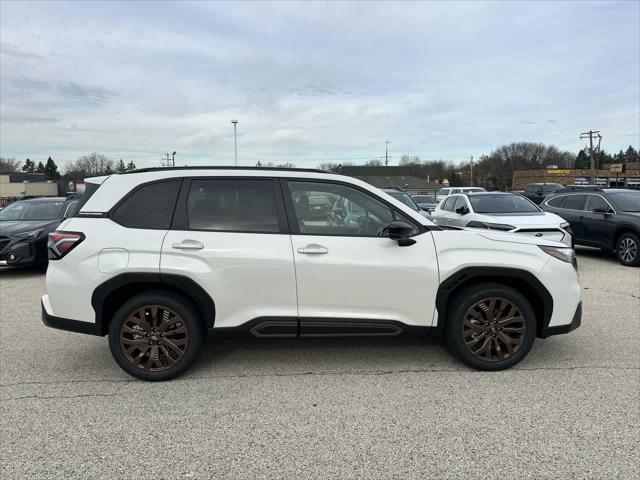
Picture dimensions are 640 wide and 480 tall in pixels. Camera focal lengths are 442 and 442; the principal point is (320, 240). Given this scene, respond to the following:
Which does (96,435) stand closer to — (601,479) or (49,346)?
(49,346)

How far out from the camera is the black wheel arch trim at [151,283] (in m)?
3.65

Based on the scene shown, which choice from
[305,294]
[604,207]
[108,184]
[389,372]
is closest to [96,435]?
[305,294]

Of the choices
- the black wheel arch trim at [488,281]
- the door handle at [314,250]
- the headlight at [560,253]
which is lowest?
the black wheel arch trim at [488,281]

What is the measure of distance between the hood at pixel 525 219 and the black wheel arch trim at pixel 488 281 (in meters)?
5.04

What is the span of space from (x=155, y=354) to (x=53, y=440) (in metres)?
0.97

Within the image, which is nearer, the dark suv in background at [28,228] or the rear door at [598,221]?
the dark suv in background at [28,228]

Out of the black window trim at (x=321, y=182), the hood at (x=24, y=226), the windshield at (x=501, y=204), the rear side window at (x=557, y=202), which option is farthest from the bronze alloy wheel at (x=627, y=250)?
the hood at (x=24, y=226)

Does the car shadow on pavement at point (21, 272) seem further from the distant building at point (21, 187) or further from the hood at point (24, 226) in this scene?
the distant building at point (21, 187)

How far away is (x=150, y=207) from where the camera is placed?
12.6 feet

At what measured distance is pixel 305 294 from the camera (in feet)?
12.3

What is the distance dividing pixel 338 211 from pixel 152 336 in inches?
75.5

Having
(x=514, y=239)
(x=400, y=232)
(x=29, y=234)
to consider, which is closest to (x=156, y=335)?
(x=400, y=232)

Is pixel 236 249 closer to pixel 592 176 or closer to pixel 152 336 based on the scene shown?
pixel 152 336

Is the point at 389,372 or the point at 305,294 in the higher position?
the point at 305,294
